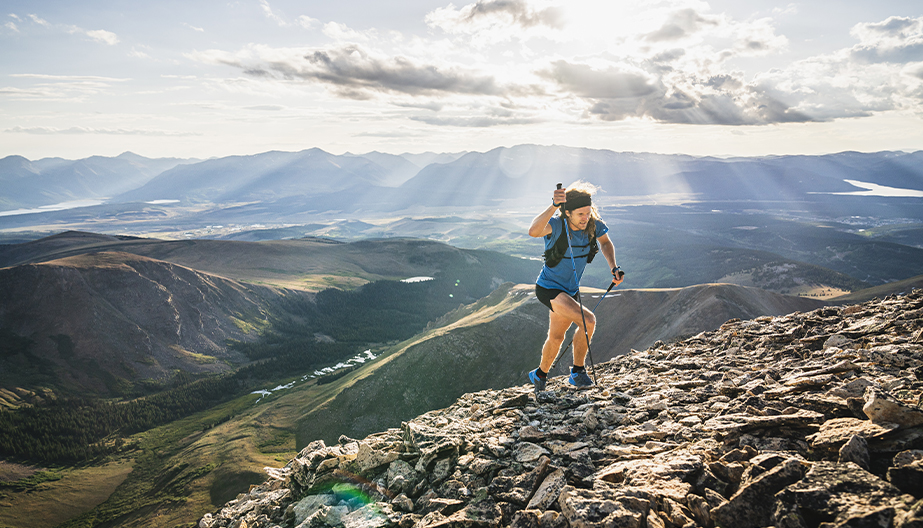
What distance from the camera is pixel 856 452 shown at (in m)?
4.50

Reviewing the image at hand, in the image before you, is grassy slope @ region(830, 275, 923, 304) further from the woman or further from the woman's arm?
the woman's arm

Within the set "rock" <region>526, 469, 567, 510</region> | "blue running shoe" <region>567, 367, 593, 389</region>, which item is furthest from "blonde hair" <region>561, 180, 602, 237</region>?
"rock" <region>526, 469, 567, 510</region>

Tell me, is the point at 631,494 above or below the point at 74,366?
above

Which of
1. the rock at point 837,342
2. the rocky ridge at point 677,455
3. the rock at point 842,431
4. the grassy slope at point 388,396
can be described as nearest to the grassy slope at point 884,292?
the grassy slope at point 388,396

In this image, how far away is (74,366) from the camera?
10181 centimetres

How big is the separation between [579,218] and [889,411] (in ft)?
19.5

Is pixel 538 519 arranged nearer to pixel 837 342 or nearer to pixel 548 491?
pixel 548 491

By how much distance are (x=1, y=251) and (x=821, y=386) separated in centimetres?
28155

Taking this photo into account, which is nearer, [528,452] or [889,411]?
[889,411]

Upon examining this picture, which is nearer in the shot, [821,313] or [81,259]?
[821,313]

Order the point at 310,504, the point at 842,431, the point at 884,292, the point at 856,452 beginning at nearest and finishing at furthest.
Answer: the point at 856,452 → the point at 842,431 → the point at 310,504 → the point at 884,292

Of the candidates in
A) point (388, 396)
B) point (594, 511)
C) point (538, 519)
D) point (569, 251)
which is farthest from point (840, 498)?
point (388, 396)

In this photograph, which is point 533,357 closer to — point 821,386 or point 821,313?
point 821,313

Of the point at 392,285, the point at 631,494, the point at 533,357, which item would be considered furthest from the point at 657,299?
the point at 392,285
